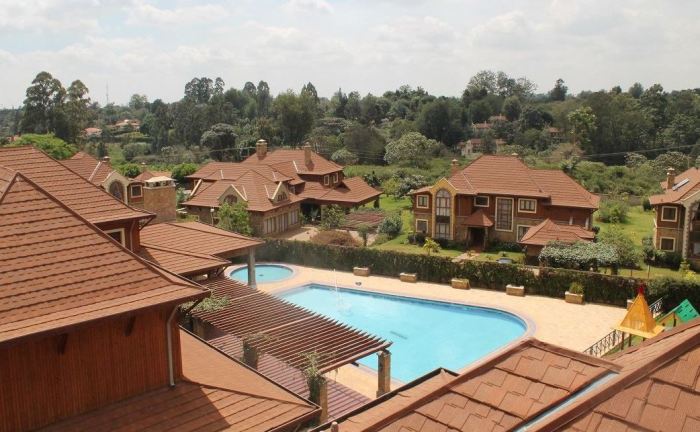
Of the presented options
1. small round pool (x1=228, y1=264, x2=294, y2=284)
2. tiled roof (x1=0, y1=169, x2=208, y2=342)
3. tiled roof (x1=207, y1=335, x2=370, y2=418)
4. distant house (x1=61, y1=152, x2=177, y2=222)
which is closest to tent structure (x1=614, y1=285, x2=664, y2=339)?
tiled roof (x1=207, y1=335, x2=370, y2=418)

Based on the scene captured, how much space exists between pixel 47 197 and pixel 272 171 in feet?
100

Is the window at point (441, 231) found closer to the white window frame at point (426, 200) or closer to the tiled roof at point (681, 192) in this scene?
the white window frame at point (426, 200)

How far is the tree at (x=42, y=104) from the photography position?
67312 millimetres

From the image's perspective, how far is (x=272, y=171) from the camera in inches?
1597

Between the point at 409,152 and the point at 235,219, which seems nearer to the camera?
the point at 235,219

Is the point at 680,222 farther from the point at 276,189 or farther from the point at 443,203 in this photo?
the point at 276,189

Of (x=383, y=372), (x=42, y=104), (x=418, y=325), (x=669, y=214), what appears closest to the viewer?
(x=383, y=372)

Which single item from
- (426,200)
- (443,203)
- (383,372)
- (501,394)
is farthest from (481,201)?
(501,394)

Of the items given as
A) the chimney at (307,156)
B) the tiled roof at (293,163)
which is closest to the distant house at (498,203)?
the tiled roof at (293,163)

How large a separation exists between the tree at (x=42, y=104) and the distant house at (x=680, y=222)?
61.3m

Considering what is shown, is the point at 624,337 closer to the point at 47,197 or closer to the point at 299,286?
the point at 299,286

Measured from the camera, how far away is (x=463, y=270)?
27.6 m

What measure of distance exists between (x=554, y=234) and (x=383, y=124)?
74727 millimetres

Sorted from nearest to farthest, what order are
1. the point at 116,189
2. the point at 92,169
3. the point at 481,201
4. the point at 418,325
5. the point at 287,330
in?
the point at 287,330
the point at 418,325
the point at 481,201
the point at 116,189
the point at 92,169
